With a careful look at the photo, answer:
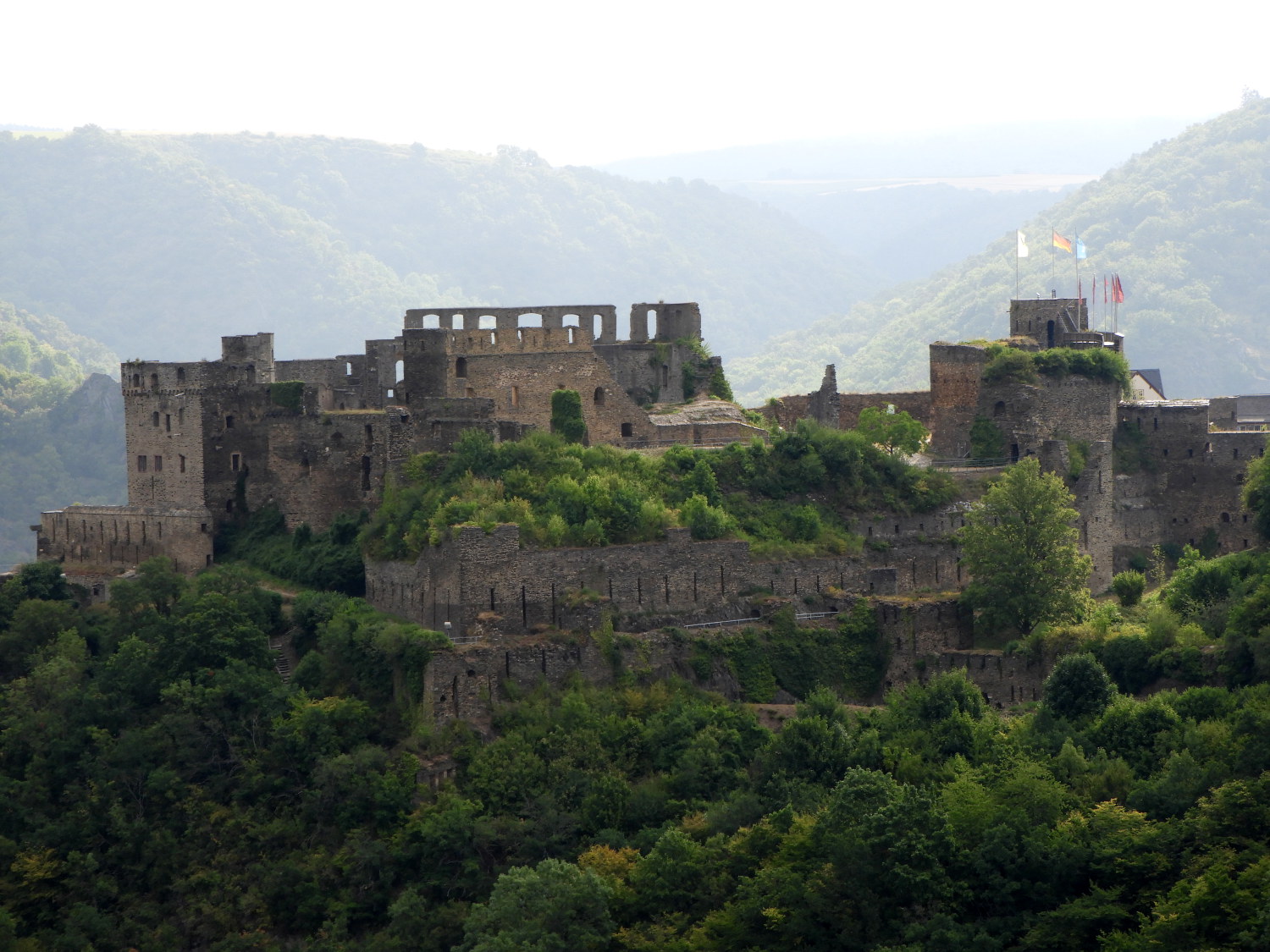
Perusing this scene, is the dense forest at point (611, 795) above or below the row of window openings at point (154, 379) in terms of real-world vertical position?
below

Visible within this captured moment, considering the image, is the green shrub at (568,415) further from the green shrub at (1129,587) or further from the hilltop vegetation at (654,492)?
Answer: the green shrub at (1129,587)

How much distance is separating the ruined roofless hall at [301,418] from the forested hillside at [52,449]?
71.6 metres

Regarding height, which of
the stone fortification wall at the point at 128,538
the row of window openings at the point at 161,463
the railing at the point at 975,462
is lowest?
the stone fortification wall at the point at 128,538

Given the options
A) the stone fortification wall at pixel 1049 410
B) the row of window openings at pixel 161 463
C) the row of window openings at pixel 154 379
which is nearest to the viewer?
the row of window openings at pixel 161 463

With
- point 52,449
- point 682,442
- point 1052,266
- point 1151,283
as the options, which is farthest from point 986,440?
→ point 1151,283

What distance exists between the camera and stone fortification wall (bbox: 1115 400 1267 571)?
77.2 m

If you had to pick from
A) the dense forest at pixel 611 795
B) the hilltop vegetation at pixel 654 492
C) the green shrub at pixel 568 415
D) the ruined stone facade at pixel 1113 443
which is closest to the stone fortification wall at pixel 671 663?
the dense forest at pixel 611 795

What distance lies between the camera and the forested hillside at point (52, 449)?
497 feet

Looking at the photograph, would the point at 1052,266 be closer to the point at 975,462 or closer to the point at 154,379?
the point at 975,462

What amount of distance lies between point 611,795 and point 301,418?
66.0 ft

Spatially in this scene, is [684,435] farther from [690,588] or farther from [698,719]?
[698,719]

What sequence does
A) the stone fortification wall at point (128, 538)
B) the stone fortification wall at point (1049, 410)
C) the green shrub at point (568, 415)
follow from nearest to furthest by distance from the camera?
the green shrub at point (568, 415), the stone fortification wall at point (128, 538), the stone fortification wall at point (1049, 410)

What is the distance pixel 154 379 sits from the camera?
76.3 m

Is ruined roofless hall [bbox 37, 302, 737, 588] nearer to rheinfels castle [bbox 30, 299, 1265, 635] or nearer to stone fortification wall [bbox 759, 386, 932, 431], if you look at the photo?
rheinfels castle [bbox 30, 299, 1265, 635]
